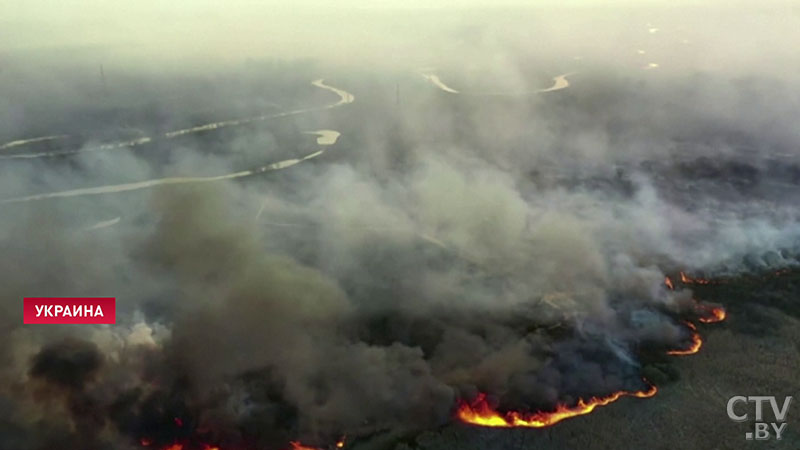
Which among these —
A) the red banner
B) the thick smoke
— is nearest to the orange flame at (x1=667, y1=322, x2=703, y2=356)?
the thick smoke

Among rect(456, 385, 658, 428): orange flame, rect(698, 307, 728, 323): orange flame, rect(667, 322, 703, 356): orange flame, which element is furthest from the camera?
rect(698, 307, 728, 323): orange flame

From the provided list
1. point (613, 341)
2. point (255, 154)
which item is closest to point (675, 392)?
point (613, 341)

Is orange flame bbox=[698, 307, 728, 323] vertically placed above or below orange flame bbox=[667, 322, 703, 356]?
below

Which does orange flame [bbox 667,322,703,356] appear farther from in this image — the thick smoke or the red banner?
the red banner

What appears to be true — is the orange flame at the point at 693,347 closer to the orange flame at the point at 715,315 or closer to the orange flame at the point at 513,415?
the orange flame at the point at 715,315

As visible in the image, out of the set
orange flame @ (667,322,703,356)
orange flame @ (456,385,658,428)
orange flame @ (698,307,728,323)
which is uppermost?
orange flame @ (456,385,658,428)

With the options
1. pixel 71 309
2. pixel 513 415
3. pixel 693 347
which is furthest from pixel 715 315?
pixel 71 309

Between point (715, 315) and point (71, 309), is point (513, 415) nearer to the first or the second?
point (715, 315)
